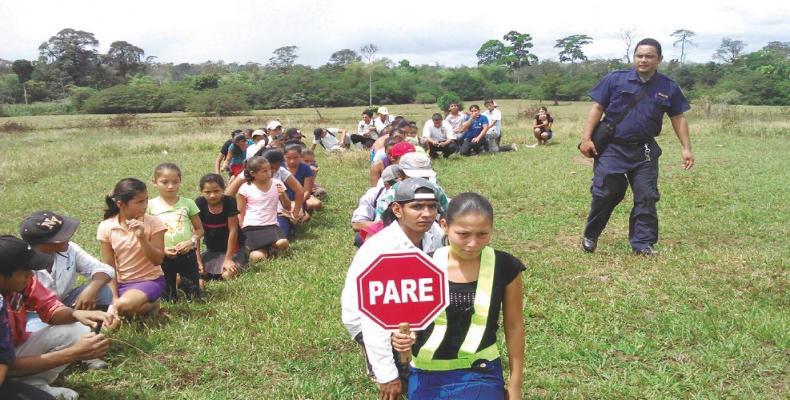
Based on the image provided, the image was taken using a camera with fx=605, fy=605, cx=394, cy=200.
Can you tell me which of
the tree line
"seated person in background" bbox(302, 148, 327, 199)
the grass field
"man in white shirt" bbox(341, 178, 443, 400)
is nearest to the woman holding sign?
"man in white shirt" bbox(341, 178, 443, 400)

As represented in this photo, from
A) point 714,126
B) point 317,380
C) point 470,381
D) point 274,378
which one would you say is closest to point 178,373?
point 274,378

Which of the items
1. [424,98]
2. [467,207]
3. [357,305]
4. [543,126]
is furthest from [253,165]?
[424,98]

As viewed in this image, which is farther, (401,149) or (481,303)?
(401,149)

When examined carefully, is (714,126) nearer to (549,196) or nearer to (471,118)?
(471,118)

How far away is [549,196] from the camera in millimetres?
9641

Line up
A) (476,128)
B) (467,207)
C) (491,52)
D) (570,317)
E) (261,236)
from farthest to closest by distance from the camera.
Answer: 1. (491,52)
2. (476,128)
3. (261,236)
4. (570,317)
5. (467,207)

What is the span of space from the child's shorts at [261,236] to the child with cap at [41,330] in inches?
111

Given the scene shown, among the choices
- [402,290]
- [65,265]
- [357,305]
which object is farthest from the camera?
[65,265]

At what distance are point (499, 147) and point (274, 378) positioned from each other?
13.7 m

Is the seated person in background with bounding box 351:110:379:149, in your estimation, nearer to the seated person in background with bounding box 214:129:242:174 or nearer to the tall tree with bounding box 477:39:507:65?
the seated person in background with bounding box 214:129:242:174

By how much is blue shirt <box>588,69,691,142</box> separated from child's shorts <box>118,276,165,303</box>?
168 inches

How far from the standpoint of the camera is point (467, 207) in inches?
101

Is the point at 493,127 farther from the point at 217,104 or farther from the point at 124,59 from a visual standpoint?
the point at 124,59

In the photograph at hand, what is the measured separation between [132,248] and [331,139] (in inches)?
449
